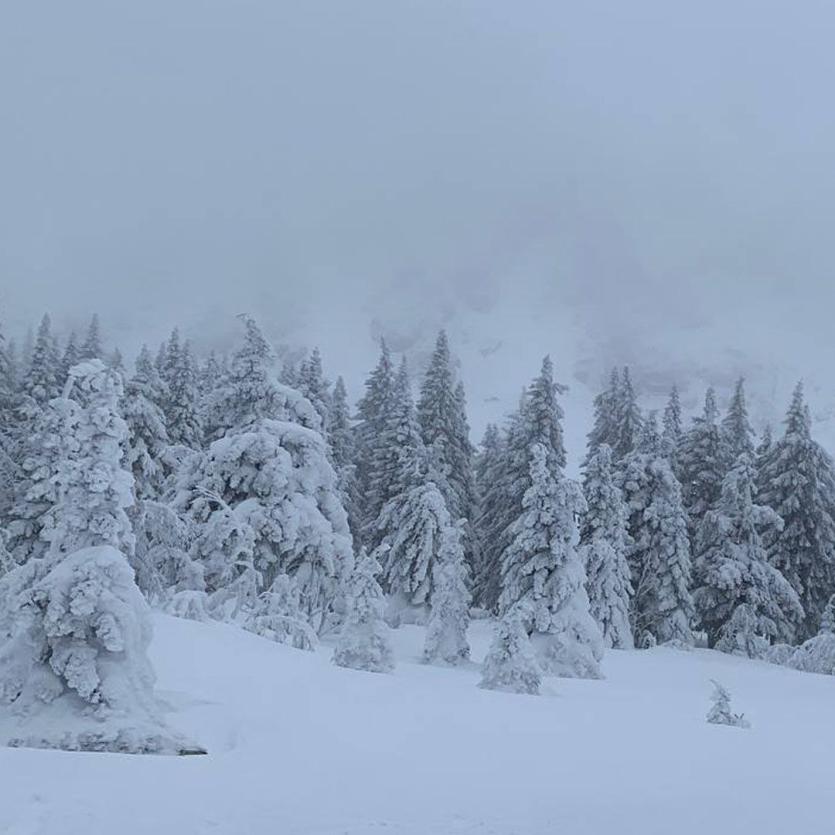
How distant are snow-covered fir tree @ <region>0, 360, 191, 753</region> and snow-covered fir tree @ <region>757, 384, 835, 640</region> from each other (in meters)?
33.7

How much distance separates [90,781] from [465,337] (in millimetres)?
162195

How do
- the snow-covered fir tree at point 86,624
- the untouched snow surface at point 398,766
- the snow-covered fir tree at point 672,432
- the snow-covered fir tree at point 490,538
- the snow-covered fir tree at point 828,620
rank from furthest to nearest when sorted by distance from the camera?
the snow-covered fir tree at point 672,432 < the snow-covered fir tree at point 490,538 < the snow-covered fir tree at point 828,620 < the snow-covered fir tree at point 86,624 < the untouched snow surface at point 398,766

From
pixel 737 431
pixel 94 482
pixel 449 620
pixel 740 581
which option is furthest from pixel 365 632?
pixel 737 431

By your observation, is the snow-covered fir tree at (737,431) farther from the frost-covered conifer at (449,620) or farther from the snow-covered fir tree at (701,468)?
the frost-covered conifer at (449,620)

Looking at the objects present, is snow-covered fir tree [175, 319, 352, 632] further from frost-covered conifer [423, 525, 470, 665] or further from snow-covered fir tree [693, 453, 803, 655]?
snow-covered fir tree [693, 453, 803, 655]

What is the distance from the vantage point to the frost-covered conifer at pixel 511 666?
54.4 feet

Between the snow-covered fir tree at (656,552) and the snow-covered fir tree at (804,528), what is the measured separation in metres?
4.27

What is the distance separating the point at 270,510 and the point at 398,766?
42.2 ft

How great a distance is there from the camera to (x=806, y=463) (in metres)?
38.4

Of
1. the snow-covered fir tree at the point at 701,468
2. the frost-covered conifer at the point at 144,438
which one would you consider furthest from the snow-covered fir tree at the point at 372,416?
the snow-covered fir tree at the point at 701,468

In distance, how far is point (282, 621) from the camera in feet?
58.5

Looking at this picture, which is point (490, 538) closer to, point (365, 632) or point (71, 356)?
point (365, 632)

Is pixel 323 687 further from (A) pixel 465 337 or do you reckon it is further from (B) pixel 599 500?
(A) pixel 465 337

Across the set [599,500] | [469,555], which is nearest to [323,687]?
[599,500]
